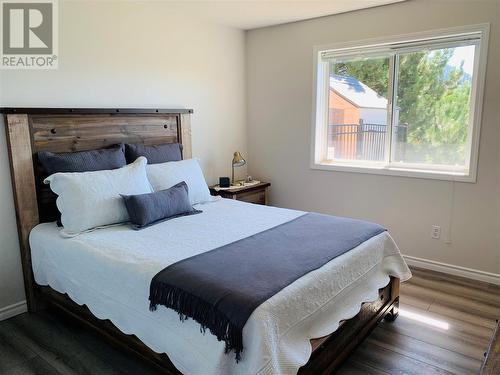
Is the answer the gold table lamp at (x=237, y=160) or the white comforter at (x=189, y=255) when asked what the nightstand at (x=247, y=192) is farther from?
the white comforter at (x=189, y=255)

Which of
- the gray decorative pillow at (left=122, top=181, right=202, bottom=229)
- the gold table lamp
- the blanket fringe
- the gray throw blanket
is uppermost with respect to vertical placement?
the gold table lamp

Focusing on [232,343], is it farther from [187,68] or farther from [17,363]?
[187,68]

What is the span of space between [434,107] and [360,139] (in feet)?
2.36

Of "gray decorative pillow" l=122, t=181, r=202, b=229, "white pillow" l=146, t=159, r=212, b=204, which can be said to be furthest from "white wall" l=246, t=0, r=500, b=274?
"gray decorative pillow" l=122, t=181, r=202, b=229

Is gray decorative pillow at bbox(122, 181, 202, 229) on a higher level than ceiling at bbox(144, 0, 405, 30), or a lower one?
lower

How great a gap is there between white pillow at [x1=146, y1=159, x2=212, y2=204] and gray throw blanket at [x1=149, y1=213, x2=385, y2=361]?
93 centimetres

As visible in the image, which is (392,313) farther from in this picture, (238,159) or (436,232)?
(238,159)

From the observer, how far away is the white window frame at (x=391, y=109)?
286 centimetres

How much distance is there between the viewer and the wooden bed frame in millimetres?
1868

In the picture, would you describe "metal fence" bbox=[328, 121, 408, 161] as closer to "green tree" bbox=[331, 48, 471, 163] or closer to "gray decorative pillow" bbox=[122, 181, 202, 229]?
"green tree" bbox=[331, 48, 471, 163]

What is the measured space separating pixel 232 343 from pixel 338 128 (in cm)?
285

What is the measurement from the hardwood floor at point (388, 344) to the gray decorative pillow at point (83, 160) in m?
1.03

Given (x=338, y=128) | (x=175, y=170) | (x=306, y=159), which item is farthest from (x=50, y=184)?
(x=338, y=128)

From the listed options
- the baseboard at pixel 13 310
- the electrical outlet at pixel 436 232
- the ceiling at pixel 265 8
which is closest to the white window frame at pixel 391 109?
the ceiling at pixel 265 8
